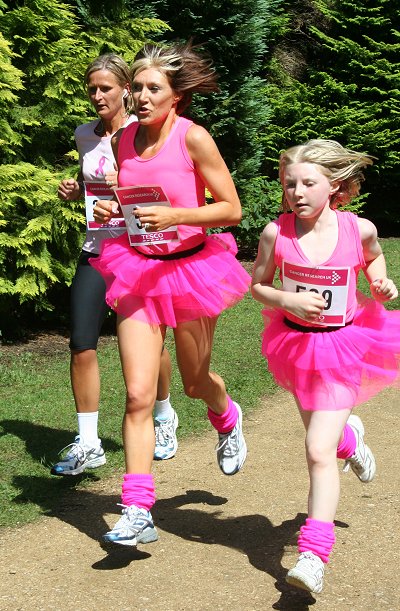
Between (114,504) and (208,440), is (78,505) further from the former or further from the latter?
(208,440)

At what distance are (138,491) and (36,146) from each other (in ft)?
16.4

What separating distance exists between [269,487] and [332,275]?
1.57 meters

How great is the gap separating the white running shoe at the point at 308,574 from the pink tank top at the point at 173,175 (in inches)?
56.9

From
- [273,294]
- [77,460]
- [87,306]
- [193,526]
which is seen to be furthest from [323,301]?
[77,460]

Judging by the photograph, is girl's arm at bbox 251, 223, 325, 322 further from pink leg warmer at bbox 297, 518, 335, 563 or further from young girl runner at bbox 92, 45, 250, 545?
pink leg warmer at bbox 297, 518, 335, 563

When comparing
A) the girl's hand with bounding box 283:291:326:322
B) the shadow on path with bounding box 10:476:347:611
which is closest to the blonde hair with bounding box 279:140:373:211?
the girl's hand with bounding box 283:291:326:322

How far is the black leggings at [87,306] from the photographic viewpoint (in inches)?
200

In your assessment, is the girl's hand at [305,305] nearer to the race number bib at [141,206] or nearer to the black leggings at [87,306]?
the race number bib at [141,206]

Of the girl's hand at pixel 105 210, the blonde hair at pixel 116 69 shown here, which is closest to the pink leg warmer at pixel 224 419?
the girl's hand at pixel 105 210

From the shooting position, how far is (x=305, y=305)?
3723mm

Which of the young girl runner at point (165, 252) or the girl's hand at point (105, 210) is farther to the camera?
the girl's hand at point (105, 210)

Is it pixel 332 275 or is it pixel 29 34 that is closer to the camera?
pixel 332 275

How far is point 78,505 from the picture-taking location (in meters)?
4.76

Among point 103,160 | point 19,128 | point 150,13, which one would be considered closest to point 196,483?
point 103,160
